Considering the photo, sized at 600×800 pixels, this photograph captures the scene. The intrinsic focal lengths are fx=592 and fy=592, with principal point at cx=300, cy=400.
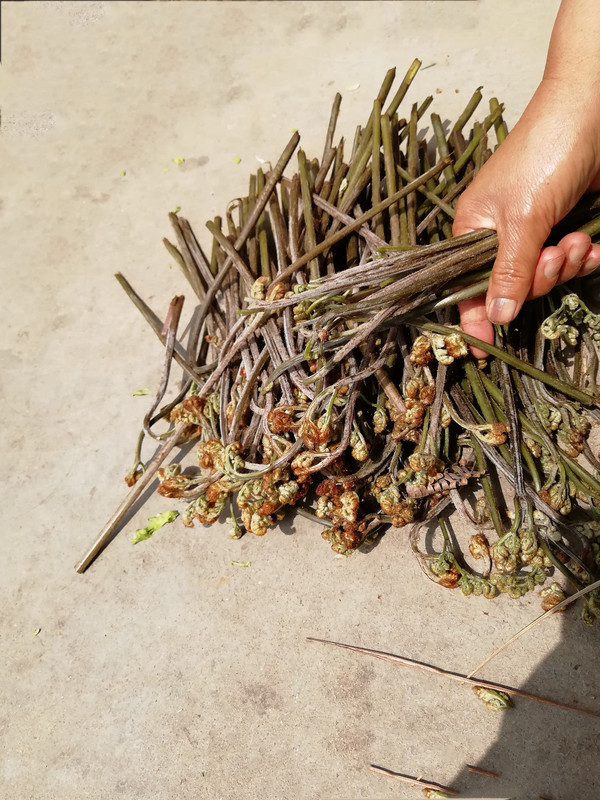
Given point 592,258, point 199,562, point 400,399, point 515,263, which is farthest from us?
point 199,562

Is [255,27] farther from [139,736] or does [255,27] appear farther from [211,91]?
[139,736]

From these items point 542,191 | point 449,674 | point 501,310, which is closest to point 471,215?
point 542,191

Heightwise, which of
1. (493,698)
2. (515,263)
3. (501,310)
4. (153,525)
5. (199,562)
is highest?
(515,263)

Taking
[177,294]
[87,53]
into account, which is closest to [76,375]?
[177,294]

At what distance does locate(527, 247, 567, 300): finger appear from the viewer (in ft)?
4.94

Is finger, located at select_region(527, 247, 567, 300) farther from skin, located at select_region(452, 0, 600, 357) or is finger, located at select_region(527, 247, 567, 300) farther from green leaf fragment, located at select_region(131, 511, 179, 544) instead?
green leaf fragment, located at select_region(131, 511, 179, 544)

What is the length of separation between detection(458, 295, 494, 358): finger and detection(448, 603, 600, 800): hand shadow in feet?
2.75

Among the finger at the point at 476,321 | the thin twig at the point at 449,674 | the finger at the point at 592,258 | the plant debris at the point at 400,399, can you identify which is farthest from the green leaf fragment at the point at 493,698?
the finger at the point at 592,258

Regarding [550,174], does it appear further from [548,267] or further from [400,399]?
Result: [400,399]

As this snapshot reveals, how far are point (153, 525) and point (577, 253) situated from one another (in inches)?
60.1

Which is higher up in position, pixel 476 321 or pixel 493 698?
pixel 476 321

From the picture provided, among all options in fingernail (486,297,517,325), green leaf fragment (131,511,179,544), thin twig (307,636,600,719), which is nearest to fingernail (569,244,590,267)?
fingernail (486,297,517,325)

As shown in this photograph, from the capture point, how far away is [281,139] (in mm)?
2691

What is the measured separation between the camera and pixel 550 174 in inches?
58.7
